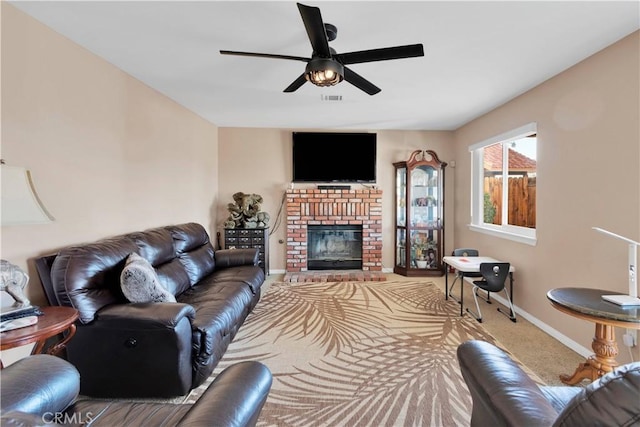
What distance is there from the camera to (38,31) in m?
1.98

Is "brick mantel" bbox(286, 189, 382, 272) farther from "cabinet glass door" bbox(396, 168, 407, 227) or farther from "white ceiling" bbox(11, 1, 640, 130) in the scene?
"white ceiling" bbox(11, 1, 640, 130)

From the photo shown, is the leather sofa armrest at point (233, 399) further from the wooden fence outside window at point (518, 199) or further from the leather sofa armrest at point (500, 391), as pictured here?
the wooden fence outside window at point (518, 199)

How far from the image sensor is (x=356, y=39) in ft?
7.26

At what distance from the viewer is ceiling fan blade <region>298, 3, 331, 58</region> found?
1.49 metres

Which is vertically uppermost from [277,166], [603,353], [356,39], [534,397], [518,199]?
[356,39]

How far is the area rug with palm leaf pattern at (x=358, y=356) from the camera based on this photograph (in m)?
1.84

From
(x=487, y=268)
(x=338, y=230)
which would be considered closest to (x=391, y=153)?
(x=338, y=230)

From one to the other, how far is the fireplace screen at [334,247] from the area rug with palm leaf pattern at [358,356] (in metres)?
1.15

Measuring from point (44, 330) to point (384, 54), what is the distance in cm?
246

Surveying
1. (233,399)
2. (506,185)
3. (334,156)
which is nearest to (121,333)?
(233,399)

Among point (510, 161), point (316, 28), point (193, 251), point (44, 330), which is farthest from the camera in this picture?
point (510, 161)

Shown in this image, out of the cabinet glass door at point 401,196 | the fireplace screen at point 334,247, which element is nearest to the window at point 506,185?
the cabinet glass door at point 401,196

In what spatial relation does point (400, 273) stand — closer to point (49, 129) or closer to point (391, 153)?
point (391, 153)

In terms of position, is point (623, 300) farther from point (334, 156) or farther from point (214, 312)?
point (334, 156)
